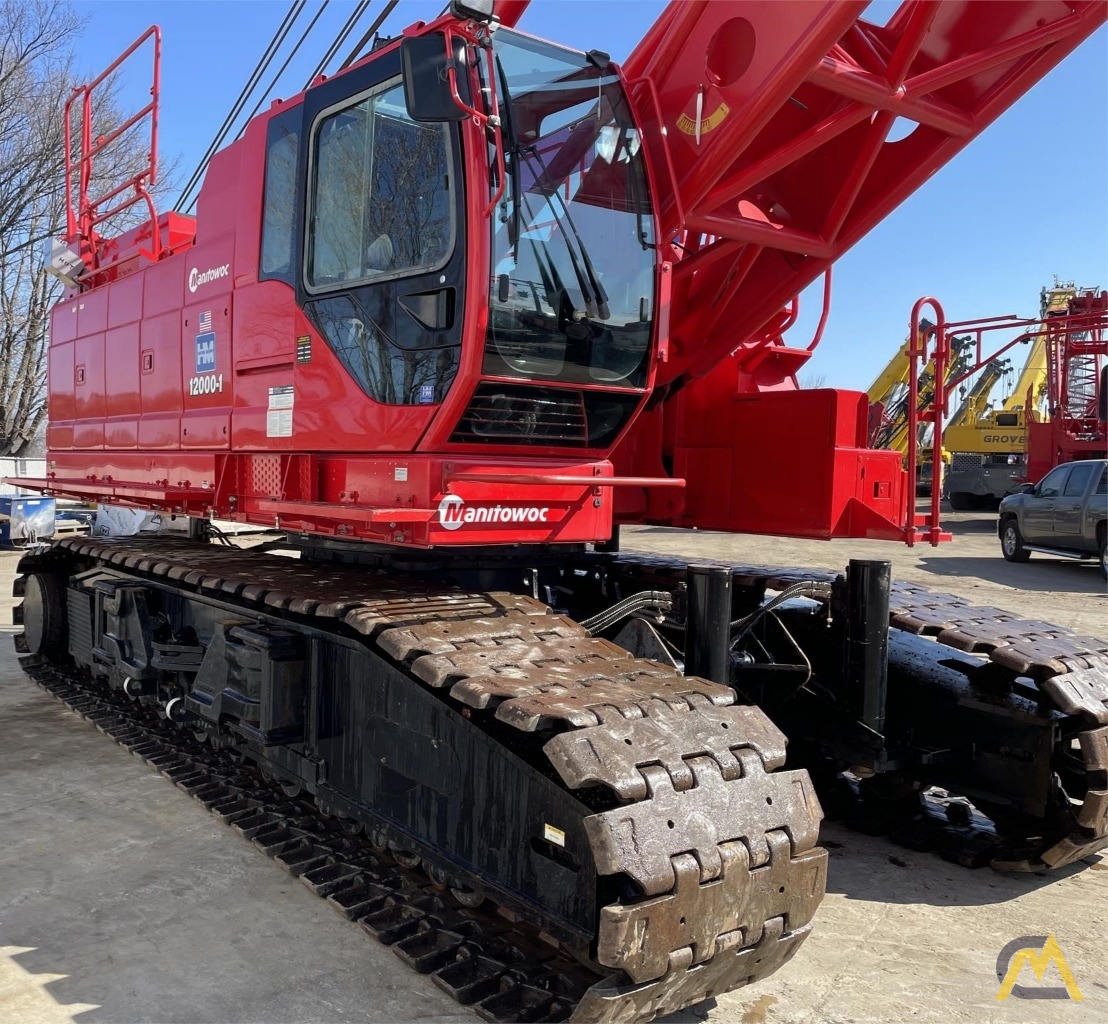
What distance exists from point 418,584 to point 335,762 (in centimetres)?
85

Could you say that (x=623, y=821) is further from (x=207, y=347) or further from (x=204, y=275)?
(x=204, y=275)

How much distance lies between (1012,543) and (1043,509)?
115cm

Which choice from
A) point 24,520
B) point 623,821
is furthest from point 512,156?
point 24,520

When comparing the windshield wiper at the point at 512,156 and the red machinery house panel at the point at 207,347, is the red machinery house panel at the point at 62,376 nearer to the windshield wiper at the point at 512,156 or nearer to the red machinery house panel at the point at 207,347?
the red machinery house panel at the point at 207,347

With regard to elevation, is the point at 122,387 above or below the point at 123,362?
below

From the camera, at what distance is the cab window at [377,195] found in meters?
3.75

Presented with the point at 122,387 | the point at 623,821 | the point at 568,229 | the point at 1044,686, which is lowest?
the point at 623,821

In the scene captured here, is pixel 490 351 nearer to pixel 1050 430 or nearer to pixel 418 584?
pixel 418 584

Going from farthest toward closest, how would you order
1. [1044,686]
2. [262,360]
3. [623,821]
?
[262,360] < [1044,686] < [623,821]

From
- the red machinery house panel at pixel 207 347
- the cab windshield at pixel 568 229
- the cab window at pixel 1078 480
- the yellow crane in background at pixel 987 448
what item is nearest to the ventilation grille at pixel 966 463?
the yellow crane in background at pixel 987 448

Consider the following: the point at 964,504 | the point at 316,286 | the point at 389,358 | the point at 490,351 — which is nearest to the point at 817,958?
the point at 490,351

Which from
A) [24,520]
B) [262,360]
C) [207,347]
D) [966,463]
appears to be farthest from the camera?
[966,463]

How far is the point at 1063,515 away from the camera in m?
15.4

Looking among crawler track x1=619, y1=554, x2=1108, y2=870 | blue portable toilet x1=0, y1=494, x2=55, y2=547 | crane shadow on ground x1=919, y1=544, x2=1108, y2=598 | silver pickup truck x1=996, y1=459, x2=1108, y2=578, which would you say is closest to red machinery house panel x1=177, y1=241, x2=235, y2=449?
crawler track x1=619, y1=554, x2=1108, y2=870
